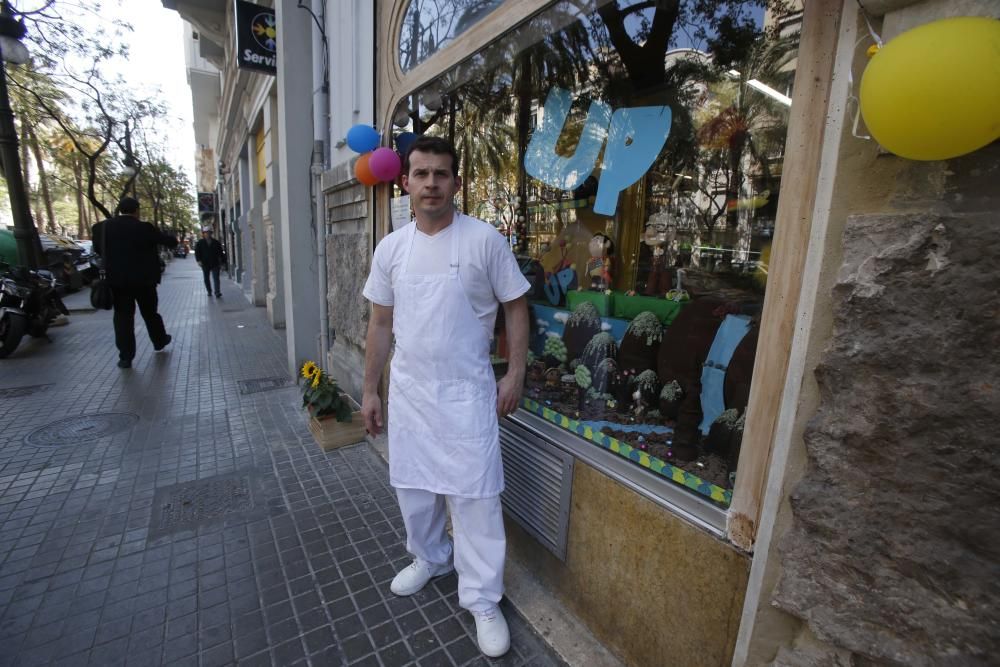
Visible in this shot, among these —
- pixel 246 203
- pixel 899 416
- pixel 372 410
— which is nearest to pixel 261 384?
pixel 372 410

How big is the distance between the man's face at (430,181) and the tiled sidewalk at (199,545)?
1972 mm

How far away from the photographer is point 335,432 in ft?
13.4

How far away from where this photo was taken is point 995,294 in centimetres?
92

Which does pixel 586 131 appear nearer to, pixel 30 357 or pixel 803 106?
pixel 803 106

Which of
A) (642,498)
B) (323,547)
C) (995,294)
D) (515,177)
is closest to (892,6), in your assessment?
(995,294)

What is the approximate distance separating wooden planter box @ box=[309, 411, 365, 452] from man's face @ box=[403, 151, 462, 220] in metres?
2.68

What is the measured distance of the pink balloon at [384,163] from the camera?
3.75 meters

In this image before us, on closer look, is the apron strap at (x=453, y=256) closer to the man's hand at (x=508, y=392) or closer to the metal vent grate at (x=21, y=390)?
the man's hand at (x=508, y=392)

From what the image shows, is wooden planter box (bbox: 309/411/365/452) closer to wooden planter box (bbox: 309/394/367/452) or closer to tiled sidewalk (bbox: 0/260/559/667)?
wooden planter box (bbox: 309/394/367/452)

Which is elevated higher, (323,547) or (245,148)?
(245,148)

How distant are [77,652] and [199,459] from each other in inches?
76.0

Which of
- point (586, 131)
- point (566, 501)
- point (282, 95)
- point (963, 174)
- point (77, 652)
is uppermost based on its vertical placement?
point (282, 95)

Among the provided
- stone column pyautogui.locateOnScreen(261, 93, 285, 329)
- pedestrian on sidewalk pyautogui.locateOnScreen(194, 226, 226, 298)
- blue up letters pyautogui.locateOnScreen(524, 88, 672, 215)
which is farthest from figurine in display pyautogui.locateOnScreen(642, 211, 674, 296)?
pedestrian on sidewalk pyautogui.locateOnScreen(194, 226, 226, 298)

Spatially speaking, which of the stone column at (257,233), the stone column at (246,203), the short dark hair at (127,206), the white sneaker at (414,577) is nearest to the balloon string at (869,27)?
the white sneaker at (414,577)
